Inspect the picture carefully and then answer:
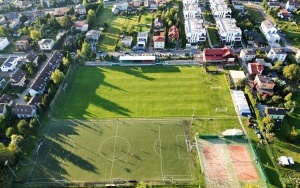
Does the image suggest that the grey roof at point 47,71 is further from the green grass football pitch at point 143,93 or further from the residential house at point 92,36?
the residential house at point 92,36

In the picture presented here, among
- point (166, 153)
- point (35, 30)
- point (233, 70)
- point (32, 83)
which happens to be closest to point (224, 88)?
point (233, 70)

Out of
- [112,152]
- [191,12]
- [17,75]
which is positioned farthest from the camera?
[191,12]

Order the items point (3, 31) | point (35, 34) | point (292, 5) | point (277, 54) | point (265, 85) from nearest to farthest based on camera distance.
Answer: point (265, 85) → point (277, 54) → point (35, 34) → point (3, 31) → point (292, 5)

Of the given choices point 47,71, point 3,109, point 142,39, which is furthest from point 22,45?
point 142,39

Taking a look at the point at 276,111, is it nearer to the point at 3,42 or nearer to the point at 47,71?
the point at 47,71

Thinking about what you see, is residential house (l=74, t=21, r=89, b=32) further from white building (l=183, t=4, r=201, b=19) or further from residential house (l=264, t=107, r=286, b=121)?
residential house (l=264, t=107, r=286, b=121)

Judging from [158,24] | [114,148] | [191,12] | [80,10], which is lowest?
[114,148]
